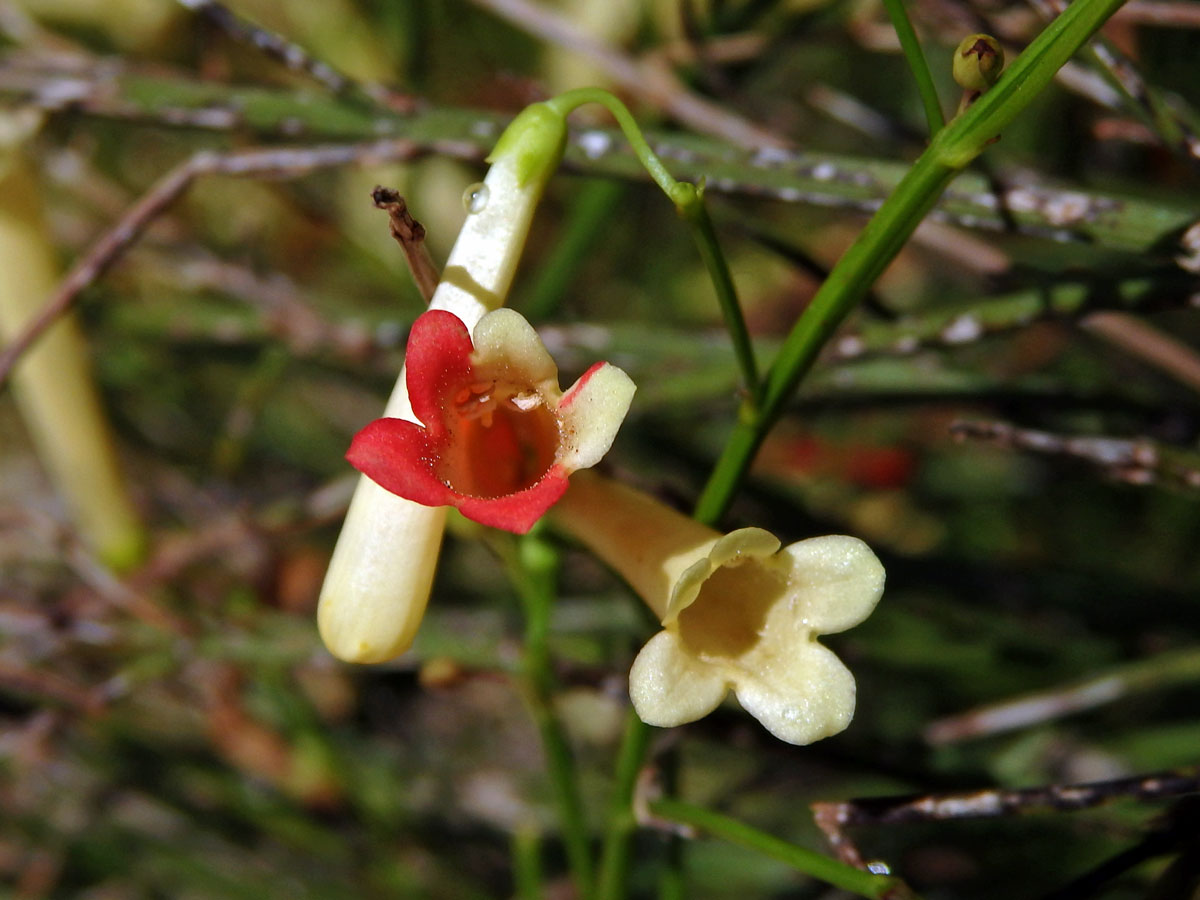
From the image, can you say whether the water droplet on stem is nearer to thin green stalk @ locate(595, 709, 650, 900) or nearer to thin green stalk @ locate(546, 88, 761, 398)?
thin green stalk @ locate(546, 88, 761, 398)

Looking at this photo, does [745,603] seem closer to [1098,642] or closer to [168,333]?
[1098,642]

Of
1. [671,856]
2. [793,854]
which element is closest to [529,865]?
[671,856]

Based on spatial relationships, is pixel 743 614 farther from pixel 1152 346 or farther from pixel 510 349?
pixel 1152 346

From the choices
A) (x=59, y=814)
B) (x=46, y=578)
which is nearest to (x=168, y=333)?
(x=46, y=578)

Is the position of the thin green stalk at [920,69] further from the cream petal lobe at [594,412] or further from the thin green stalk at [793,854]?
the thin green stalk at [793,854]

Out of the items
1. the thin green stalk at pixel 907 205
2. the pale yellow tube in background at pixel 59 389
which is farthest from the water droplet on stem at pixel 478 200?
the pale yellow tube in background at pixel 59 389

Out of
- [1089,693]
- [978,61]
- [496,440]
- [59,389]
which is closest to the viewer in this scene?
[978,61]

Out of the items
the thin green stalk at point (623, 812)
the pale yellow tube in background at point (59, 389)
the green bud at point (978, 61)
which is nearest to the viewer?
the green bud at point (978, 61)

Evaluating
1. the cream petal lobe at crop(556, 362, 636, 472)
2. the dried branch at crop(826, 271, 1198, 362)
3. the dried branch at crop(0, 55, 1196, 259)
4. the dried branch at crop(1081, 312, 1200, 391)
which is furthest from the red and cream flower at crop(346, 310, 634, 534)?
the dried branch at crop(1081, 312, 1200, 391)
